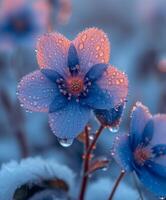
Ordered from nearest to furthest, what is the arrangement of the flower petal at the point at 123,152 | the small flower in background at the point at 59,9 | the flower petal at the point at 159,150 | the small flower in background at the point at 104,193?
1. the flower petal at the point at 123,152
2. the flower petal at the point at 159,150
3. the small flower in background at the point at 104,193
4. the small flower in background at the point at 59,9

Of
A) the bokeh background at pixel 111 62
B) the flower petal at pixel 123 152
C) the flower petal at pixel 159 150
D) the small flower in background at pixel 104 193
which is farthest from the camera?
the bokeh background at pixel 111 62

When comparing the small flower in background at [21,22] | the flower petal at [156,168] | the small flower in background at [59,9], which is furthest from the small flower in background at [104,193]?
the small flower in background at [21,22]

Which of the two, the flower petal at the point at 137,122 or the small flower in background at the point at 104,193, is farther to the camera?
the small flower in background at the point at 104,193

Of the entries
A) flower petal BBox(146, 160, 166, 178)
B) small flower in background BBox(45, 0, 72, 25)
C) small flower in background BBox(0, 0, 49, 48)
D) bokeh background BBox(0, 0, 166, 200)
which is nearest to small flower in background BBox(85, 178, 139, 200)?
bokeh background BBox(0, 0, 166, 200)

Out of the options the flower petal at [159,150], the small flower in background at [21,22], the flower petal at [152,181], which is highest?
the small flower in background at [21,22]

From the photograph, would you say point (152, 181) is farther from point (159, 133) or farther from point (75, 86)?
point (75, 86)

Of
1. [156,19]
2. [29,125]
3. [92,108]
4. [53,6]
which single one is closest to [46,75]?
[92,108]

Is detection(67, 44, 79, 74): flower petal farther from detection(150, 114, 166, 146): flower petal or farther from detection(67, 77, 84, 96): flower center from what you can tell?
detection(150, 114, 166, 146): flower petal

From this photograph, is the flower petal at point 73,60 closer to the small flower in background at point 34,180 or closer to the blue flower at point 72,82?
the blue flower at point 72,82
